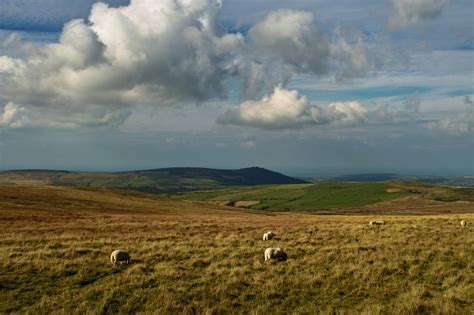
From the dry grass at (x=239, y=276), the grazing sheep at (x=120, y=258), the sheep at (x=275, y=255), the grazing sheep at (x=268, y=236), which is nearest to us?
the dry grass at (x=239, y=276)

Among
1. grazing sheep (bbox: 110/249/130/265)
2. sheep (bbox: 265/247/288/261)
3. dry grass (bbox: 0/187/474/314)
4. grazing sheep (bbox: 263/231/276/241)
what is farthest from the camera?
grazing sheep (bbox: 263/231/276/241)

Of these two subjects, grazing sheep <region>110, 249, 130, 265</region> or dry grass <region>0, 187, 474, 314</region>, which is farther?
grazing sheep <region>110, 249, 130, 265</region>

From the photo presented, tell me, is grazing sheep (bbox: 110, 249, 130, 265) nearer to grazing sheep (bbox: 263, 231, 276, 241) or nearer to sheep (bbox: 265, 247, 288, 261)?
sheep (bbox: 265, 247, 288, 261)

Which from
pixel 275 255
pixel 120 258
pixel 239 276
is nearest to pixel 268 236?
pixel 275 255

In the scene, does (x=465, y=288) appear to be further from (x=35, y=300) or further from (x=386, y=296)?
(x=35, y=300)

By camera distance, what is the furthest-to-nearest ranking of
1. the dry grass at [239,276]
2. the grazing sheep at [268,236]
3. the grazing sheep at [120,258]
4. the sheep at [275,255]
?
the grazing sheep at [268,236], the sheep at [275,255], the grazing sheep at [120,258], the dry grass at [239,276]

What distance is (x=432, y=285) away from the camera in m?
15.5

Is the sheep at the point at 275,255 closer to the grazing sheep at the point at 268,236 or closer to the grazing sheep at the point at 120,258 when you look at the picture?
the grazing sheep at the point at 120,258

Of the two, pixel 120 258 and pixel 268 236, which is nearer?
pixel 120 258

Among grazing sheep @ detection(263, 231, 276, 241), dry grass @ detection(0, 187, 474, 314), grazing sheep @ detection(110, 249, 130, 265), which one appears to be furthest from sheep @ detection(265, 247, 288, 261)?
grazing sheep @ detection(263, 231, 276, 241)

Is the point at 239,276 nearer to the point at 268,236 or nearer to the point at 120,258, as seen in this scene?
the point at 120,258

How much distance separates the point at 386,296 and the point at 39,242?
2244cm

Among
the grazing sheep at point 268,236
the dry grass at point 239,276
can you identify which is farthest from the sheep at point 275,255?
the grazing sheep at point 268,236

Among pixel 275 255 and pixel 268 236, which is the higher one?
pixel 275 255
